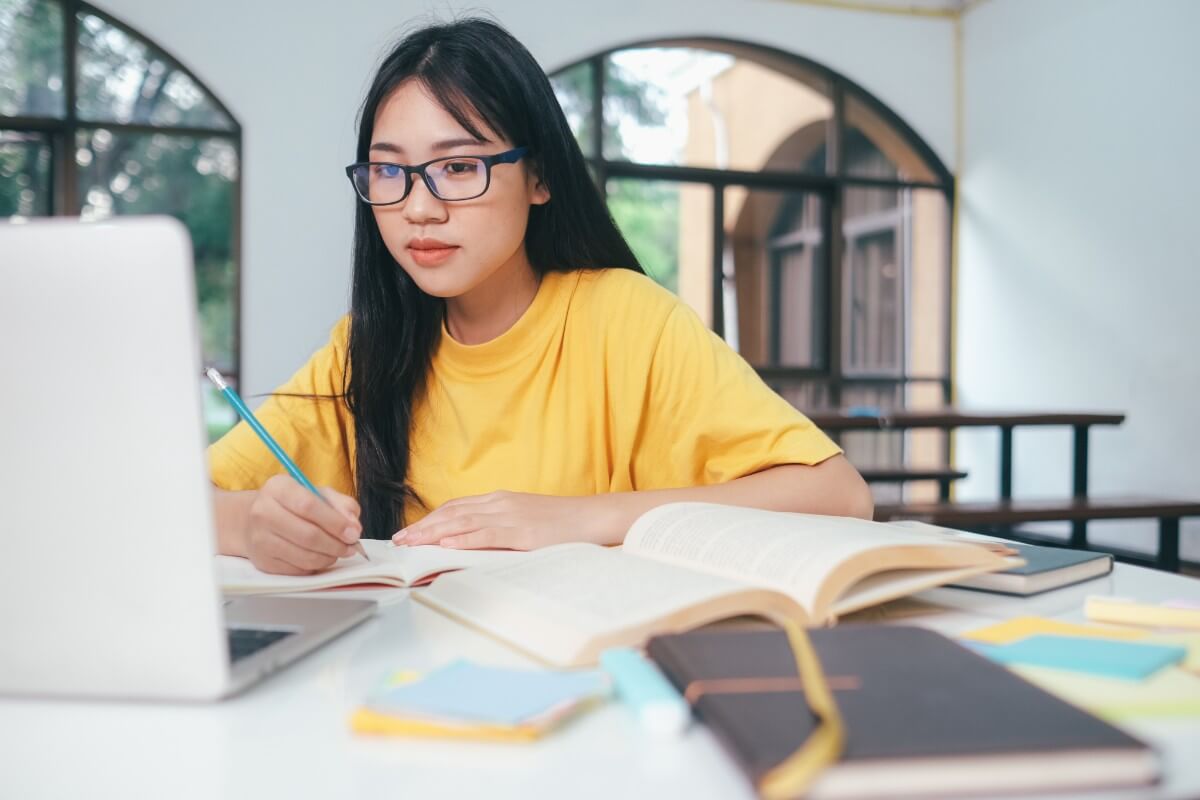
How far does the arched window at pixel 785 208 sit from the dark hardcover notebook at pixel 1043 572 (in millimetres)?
4099

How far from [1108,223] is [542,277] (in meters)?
3.83

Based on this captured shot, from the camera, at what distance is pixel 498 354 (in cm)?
136

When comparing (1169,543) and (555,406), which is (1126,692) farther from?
(1169,543)

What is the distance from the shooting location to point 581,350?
4.49 ft

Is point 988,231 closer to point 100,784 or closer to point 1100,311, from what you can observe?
point 1100,311

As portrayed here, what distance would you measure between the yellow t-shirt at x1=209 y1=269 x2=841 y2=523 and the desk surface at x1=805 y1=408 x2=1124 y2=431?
2346 millimetres

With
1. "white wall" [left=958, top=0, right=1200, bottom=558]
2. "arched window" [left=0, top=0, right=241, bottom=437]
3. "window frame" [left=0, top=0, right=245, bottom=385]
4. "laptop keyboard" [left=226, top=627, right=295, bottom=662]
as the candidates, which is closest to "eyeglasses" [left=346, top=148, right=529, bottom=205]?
"laptop keyboard" [left=226, top=627, right=295, bottom=662]

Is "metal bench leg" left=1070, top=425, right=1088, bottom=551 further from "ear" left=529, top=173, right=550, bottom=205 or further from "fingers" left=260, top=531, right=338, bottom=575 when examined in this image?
"fingers" left=260, top=531, right=338, bottom=575

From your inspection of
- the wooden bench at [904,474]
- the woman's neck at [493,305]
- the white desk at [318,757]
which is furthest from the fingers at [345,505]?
the wooden bench at [904,474]

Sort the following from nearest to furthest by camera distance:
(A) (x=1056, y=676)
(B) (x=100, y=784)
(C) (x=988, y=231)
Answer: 1. (B) (x=100, y=784)
2. (A) (x=1056, y=676)
3. (C) (x=988, y=231)

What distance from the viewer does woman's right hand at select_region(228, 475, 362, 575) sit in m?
0.79

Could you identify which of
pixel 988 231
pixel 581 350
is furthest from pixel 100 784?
pixel 988 231

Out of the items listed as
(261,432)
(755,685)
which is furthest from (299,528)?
(755,685)

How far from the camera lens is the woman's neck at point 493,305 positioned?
140 centimetres
